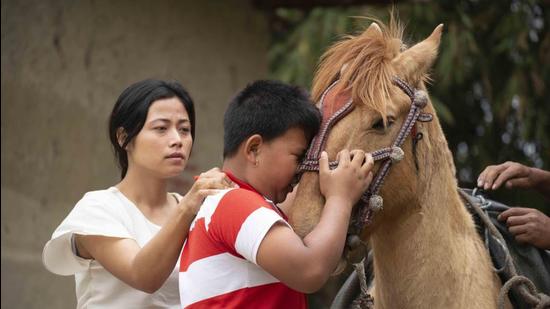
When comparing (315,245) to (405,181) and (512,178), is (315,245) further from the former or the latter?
(512,178)

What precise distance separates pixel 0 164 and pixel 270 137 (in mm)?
3334

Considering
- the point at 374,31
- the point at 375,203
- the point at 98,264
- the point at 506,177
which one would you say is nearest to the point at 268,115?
the point at 375,203

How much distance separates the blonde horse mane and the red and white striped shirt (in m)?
0.45

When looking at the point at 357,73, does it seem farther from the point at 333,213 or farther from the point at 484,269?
the point at 484,269

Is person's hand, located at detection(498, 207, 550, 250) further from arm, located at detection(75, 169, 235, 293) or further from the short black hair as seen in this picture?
arm, located at detection(75, 169, 235, 293)

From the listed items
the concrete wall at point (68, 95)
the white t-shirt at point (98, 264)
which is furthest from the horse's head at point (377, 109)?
the concrete wall at point (68, 95)

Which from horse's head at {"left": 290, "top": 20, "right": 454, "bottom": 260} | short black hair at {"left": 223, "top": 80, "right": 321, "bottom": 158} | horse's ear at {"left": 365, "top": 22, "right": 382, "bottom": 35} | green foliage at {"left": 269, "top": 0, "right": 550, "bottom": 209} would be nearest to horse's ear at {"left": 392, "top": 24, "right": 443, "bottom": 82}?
horse's head at {"left": 290, "top": 20, "right": 454, "bottom": 260}

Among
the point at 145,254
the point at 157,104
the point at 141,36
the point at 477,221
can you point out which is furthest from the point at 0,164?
the point at 477,221

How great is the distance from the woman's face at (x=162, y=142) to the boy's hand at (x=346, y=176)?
2.60 feet

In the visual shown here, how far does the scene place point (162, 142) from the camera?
3.25 metres

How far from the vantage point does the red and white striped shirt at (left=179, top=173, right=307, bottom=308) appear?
2.49 meters

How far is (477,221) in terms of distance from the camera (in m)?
3.27

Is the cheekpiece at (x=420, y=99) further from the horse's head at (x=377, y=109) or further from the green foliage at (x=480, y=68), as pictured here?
the green foliage at (x=480, y=68)

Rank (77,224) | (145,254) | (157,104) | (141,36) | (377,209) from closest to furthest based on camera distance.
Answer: (377,209) → (145,254) → (77,224) → (157,104) → (141,36)
